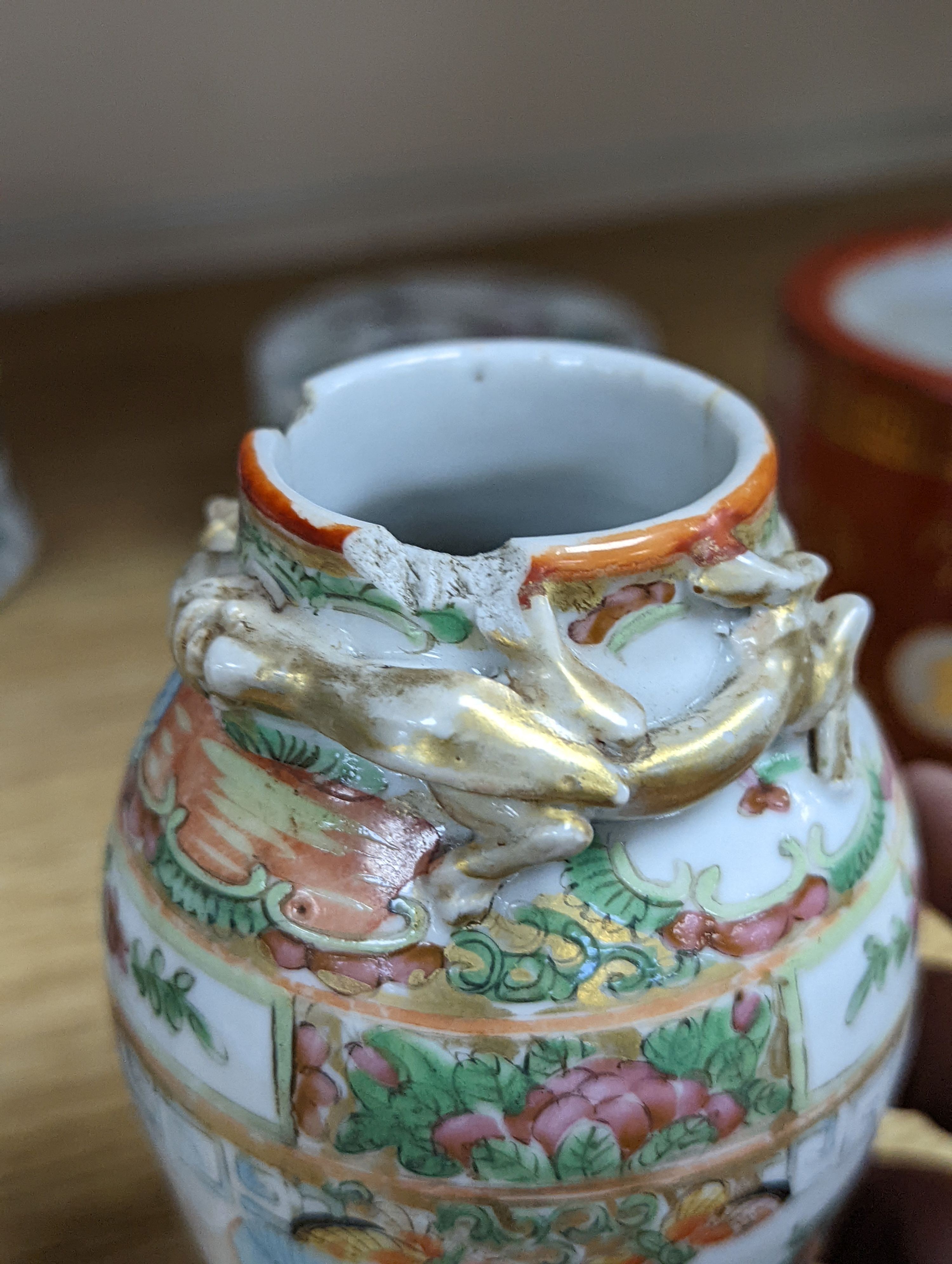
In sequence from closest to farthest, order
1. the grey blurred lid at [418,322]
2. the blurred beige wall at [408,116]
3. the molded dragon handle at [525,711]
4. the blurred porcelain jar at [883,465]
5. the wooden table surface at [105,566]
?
the molded dragon handle at [525,711], the wooden table surface at [105,566], the blurred porcelain jar at [883,465], the grey blurred lid at [418,322], the blurred beige wall at [408,116]

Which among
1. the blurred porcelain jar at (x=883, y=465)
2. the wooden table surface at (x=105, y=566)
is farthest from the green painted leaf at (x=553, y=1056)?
the blurred porcelain jar at (x=883, y=465)

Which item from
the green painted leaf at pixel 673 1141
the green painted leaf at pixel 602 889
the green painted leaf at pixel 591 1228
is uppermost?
the green painted leaf at pixel 602 889

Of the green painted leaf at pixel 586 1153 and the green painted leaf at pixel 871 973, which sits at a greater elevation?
the green painted leaf at pixel 871 973

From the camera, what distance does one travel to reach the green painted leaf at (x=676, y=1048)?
37cm

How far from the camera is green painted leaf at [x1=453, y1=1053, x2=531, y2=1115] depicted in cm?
36

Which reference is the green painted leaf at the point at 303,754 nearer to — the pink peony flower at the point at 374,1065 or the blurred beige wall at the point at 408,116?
the pink peony flower at the point at 374,1065

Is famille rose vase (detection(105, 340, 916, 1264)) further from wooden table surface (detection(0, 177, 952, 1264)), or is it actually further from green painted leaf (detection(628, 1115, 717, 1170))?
wooden table surface (detection(0, 177, 952, 1264))

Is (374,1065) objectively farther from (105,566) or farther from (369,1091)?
(105,566)

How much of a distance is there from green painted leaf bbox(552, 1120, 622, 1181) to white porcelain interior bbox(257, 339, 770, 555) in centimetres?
19

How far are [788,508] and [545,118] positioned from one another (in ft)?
2.42

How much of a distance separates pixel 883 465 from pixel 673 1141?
52 cm

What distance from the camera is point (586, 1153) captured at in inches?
14.5

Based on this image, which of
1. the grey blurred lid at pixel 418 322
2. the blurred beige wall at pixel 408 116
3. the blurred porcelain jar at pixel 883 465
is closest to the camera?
the blurred porcelain jar at pixel 883 465

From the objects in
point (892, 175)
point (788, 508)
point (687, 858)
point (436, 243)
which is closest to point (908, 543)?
point (788, 508)
